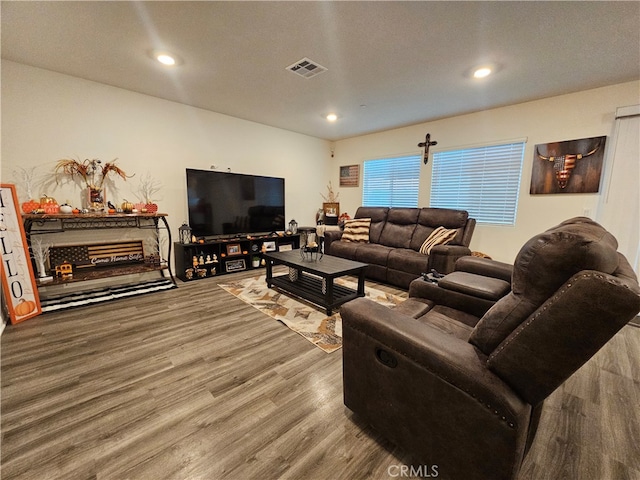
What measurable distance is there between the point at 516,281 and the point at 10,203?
12.5ft

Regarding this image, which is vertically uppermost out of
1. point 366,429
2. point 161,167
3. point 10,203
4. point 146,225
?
point 161,167

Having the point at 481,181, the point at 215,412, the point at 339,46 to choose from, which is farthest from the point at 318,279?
the point at 481,181

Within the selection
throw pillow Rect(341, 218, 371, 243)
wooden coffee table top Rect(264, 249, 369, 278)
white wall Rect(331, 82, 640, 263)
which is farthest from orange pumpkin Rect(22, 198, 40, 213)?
white wall Rect(331, 82, 640, 263)

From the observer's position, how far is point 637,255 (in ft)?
9.10

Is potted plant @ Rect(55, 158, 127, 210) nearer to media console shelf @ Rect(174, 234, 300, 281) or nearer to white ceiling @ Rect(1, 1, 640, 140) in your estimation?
white ceiling @ Rect(1, 1, 640, 140)

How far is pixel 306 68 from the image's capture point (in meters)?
2.57

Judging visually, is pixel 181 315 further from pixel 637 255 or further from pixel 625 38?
pixel 637 255

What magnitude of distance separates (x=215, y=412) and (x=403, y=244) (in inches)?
129

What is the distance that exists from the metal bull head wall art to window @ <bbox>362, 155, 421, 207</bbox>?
1.63 meters

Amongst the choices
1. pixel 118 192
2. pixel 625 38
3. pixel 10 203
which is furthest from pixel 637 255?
pixel 10 203

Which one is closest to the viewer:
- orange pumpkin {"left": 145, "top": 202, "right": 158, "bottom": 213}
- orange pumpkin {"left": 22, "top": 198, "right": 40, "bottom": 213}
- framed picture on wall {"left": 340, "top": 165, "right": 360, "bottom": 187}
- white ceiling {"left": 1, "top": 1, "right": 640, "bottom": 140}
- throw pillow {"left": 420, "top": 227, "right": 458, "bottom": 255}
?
white ceiling {"left": 1, "top": 1, "right": 640, "bottom": 140}

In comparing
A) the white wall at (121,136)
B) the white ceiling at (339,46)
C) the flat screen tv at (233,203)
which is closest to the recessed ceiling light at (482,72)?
the white ceiling at (339,46)

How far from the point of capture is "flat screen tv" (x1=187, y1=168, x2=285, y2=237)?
3.73 m

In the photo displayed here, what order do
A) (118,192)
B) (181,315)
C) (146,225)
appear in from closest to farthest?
(181,315) < (118,192) < (146,225)
